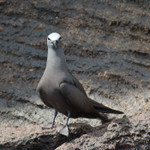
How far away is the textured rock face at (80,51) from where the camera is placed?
4.36 m

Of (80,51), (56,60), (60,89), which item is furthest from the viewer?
(80,51)

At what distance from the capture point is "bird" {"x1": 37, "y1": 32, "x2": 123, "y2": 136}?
3.25 metres

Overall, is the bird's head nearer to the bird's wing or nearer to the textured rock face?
the bird's wing

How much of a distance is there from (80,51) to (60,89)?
1723 mm

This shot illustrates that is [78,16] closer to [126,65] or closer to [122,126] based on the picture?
[126,65]

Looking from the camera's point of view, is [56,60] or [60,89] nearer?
[60,89]

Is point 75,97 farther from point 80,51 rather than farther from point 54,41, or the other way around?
point 80,51

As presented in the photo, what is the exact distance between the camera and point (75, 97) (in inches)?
130

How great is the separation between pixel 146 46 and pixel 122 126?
2094mm

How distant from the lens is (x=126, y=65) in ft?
15.7

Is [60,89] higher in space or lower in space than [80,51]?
higher

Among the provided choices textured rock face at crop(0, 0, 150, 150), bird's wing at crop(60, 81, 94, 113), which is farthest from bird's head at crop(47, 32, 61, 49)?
textured rock face at crop(0, 0, 150, 150)

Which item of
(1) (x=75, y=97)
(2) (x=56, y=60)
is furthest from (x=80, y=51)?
(1) (x=75, y=97)

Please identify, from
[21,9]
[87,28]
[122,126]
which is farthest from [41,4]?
[122,126]
